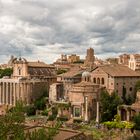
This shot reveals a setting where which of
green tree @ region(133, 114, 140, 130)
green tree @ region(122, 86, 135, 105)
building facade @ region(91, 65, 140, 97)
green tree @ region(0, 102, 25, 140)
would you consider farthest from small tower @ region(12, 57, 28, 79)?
green tree @ region(0, 102, 25, 140)

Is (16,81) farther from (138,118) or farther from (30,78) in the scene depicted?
(138,118)

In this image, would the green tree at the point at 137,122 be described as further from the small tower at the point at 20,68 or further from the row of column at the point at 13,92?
the small tower at the point at 20,68

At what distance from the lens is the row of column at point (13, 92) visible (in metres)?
59.0

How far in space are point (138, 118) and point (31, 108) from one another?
21020 mm

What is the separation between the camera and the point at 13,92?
2397 inches

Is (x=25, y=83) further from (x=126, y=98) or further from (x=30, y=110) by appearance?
(x=126, y=98)

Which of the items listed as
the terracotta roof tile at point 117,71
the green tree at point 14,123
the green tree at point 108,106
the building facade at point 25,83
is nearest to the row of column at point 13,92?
the building facade at point 25,83

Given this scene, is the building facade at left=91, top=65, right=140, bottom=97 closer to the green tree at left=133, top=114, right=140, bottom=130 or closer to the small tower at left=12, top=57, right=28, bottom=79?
the green tree at left=133, top=114, right=140, bottom=130

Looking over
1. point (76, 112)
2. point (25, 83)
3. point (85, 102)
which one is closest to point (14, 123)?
point (85, 102)

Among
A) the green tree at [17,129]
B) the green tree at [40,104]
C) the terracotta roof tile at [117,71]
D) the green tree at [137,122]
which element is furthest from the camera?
the green tree at [40,104]

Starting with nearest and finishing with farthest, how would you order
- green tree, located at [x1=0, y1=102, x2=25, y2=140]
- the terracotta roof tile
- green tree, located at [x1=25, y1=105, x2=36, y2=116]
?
green tree, located at [x1=0, y1=102, x2=25, y2=140] → the terracotta roof tile → green tree, located at [x1=25, y1=105, x2=36, y2=116]

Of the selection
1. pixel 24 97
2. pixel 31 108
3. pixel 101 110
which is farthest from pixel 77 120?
pixel 24 97

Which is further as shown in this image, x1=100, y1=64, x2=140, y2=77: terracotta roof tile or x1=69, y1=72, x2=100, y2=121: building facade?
x1=100, y1=64, x2=140, y2=77: terracotta roof tile

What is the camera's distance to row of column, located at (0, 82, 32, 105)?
194ft
